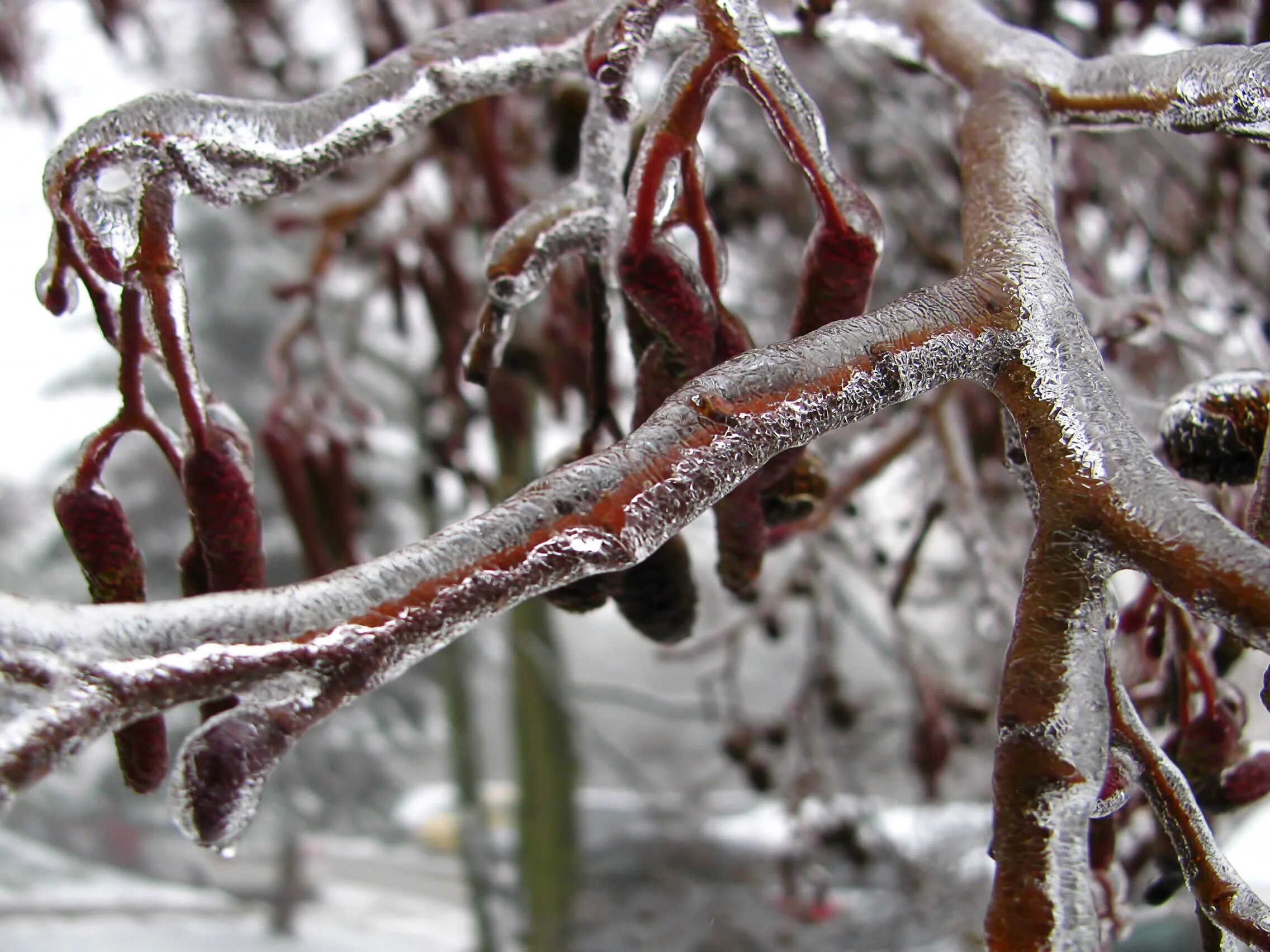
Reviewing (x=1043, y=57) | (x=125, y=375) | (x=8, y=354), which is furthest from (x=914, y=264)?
(x=8, y=354)

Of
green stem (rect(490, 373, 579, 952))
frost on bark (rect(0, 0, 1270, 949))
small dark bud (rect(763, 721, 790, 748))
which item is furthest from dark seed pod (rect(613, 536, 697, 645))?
green stem (rect(490, 373, 579, 952))

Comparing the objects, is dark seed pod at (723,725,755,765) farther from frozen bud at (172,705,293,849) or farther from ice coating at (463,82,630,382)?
frozen bud at (172,705,293,849)

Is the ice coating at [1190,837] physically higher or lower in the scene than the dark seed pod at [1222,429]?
lower

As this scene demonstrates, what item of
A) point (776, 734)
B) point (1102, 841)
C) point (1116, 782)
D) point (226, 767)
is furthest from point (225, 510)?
point (776, 734)

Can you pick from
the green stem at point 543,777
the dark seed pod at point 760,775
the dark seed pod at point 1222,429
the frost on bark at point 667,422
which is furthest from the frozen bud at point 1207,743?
the green stem at point 543,777

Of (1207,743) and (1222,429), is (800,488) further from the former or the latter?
(1207,743)

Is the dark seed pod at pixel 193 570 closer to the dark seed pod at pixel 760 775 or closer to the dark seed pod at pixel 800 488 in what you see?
the dark seed pod at pixel 800 488

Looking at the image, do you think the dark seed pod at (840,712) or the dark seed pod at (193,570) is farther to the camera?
the dark seed pod at (840,712)
